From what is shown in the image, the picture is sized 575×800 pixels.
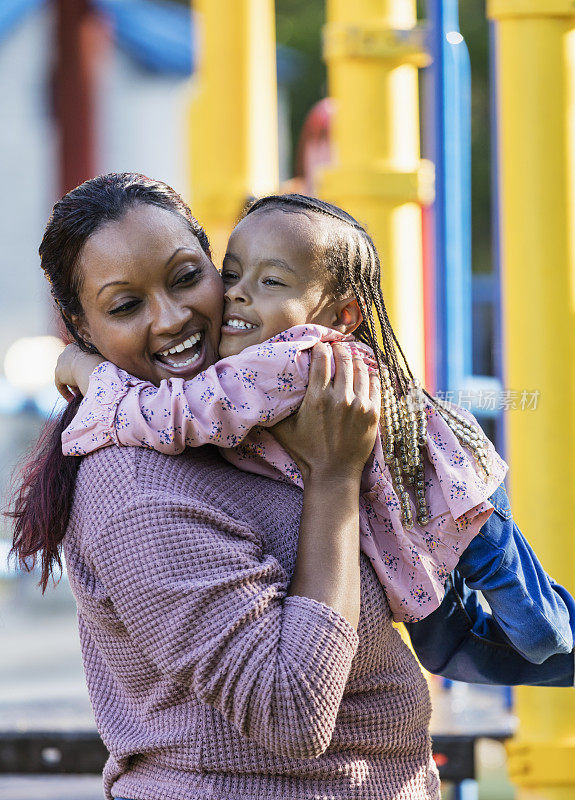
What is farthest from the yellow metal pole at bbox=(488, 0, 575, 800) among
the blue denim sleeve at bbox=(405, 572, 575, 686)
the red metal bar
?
the red metal bar

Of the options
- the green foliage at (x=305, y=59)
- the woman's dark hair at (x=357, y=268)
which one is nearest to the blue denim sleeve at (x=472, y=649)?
the woman's dark hair at (x=357, y=268)

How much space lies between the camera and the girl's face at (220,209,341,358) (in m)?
1.82

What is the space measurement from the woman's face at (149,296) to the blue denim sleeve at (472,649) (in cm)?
61

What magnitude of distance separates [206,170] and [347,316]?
7.65 feet

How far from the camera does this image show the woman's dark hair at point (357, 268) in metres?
1.86

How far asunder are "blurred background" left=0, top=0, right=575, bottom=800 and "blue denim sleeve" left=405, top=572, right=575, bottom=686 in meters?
0.74

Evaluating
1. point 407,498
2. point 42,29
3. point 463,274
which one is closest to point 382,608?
point 407,498

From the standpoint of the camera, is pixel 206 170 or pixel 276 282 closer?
pixel 276 282

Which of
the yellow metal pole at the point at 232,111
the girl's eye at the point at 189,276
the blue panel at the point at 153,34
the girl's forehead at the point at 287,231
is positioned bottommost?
the girl's eye at the point at 189,276

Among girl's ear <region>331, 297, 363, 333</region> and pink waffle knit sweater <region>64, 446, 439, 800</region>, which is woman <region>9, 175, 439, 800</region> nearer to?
pink waffle knit sweater <region>64, 446, 439, 800</region>

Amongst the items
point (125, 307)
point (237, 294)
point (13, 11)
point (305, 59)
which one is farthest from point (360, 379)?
point (305, 59)

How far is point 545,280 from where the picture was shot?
2.74 m

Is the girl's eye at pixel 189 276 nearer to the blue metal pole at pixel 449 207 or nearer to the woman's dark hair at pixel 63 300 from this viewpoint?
the woman's dark hair at pixel 63 300

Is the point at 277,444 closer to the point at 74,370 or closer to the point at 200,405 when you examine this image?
the point at 200,405
